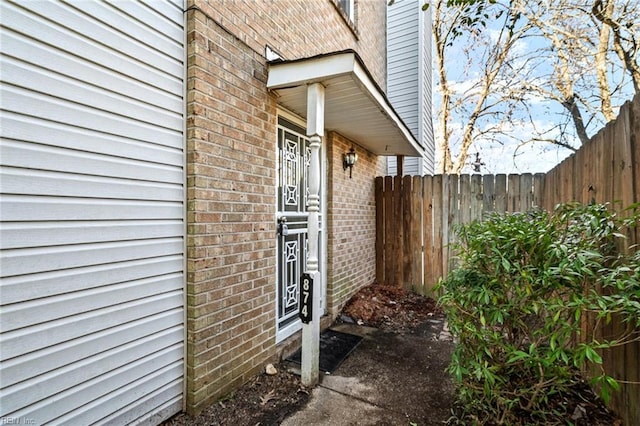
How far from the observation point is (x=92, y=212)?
66.0 inches

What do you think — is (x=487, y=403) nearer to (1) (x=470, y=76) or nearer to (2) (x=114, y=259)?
(2) (x=114, y=259)

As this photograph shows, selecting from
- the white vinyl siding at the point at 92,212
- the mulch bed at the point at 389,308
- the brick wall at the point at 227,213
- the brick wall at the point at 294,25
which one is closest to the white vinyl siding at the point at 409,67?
the brick wall at the point at 294,25

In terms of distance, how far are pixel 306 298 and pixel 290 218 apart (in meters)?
0.99

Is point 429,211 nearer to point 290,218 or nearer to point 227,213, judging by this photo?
point 290,218

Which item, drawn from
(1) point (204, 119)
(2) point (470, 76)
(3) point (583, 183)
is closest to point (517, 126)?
(2) point (470, 76)

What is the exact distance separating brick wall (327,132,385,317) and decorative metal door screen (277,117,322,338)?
0.61 m

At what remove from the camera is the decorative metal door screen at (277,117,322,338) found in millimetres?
3250

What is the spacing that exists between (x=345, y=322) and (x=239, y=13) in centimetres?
374

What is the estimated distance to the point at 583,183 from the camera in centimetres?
255

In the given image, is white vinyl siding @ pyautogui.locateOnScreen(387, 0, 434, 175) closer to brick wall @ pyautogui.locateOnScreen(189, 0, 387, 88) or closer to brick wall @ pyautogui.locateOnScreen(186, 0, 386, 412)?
brick wall @ pyautogui.locateOnScreen(189, 0, 387, 88)

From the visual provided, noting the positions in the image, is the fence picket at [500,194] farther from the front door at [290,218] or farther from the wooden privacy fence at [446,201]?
the front door at [290,218]

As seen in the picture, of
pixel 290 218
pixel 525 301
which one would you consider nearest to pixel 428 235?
pixel 290 218

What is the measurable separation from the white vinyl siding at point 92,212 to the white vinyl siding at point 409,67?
6219 mm

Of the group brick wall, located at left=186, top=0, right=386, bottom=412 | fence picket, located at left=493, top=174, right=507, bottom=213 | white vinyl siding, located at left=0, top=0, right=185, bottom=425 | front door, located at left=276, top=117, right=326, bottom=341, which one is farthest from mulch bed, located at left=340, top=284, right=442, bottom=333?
white vinyl siding, located at left=0, top=0, right=185, bottom=425
